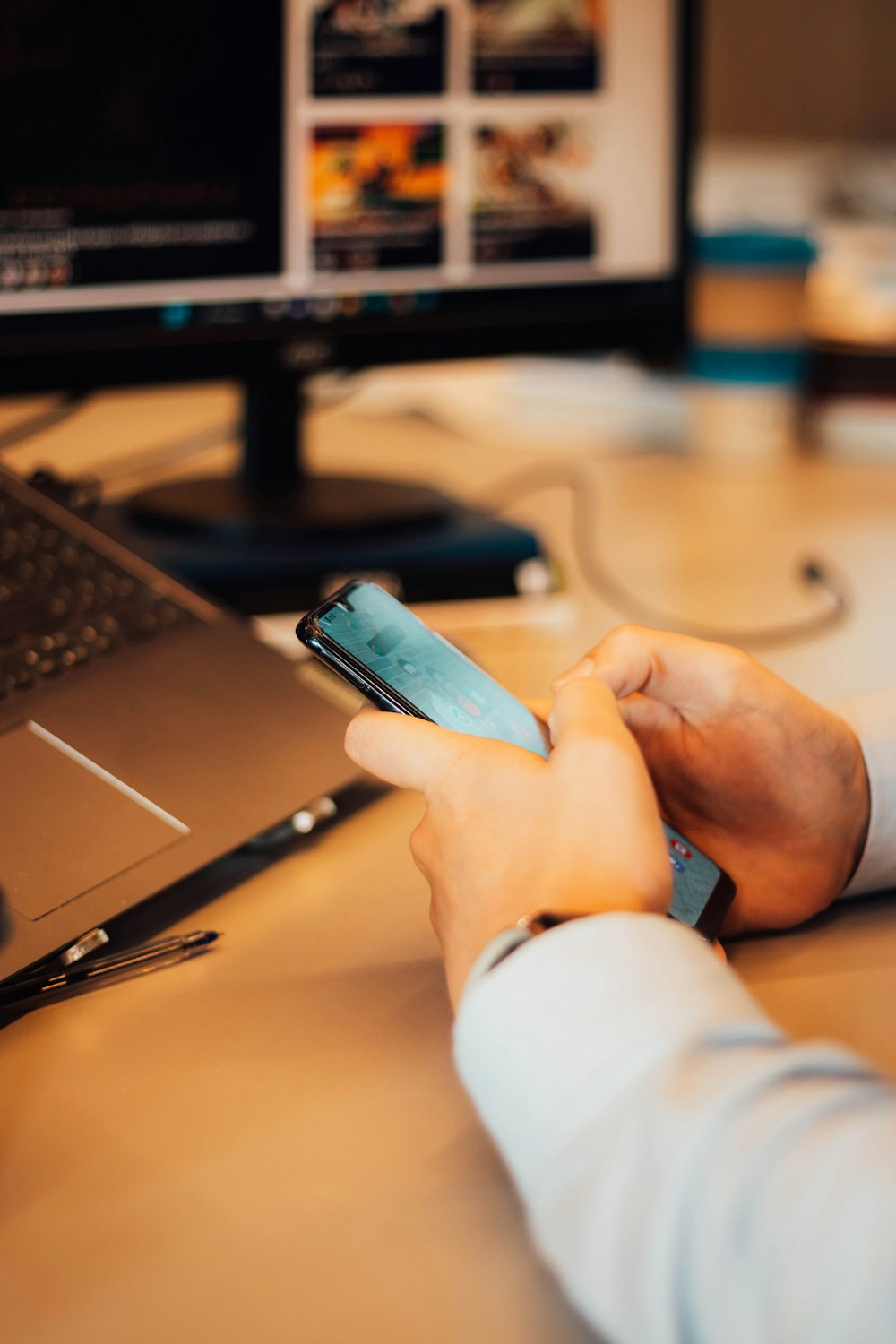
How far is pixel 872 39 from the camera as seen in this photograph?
171 cm

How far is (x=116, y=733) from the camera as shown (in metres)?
0.47

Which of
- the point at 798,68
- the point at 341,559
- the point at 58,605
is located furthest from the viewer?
the point at 798,68

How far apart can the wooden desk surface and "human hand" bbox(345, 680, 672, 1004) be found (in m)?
0.04

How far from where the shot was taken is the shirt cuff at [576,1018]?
29 cm

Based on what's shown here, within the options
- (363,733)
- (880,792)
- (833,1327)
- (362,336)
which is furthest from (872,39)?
(833,1327)

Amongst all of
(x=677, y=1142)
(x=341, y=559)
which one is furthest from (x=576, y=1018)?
(x=341, y=559)

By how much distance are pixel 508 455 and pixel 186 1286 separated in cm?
86

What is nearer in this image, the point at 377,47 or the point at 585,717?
the point at 585,717

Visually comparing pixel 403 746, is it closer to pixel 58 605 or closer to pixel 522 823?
pixel 522 823

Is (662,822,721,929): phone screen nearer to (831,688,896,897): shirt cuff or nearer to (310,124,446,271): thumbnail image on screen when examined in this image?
(831,688,896,897): shirt cuff

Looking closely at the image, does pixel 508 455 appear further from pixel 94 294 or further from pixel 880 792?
pixel 880 792

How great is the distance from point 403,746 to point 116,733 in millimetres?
139

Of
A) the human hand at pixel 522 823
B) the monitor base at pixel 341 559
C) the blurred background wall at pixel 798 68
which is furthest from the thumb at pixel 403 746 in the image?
the blurred background wall at pixel 798 68

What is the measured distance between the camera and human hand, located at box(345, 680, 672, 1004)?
345 mm
